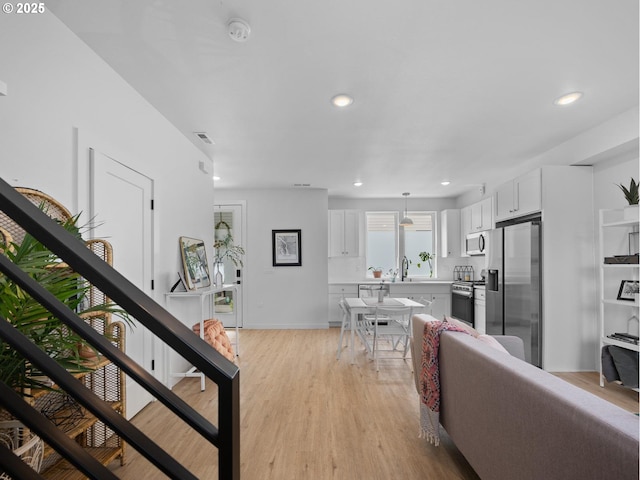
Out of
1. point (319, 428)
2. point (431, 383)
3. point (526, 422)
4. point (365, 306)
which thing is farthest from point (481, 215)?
point (526, 422)

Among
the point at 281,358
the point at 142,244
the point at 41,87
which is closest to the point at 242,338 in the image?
the point at 281,358

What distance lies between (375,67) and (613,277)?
3317 millimetres

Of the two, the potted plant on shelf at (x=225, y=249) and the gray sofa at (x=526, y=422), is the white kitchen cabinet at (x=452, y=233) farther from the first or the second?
the gray sofa at (x=526, y=422)

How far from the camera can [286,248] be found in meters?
6.48

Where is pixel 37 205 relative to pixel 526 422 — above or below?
above

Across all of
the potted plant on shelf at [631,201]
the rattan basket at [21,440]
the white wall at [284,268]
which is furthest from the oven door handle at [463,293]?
the rattan basket at [21,440]

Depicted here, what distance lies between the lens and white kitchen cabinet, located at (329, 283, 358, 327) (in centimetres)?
664

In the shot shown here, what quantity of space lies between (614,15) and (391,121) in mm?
1688

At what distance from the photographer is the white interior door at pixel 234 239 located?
6383 mm

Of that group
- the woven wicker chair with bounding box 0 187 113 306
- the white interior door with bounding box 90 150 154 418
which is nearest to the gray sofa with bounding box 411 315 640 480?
the woven wicker chair with bounding box 0 187 113 306

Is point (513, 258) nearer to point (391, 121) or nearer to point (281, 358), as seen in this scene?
point (391, 121)

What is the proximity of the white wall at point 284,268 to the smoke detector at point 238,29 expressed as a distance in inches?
177

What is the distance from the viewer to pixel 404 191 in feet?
22.1

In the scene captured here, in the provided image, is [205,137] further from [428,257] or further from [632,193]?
[428,257]
